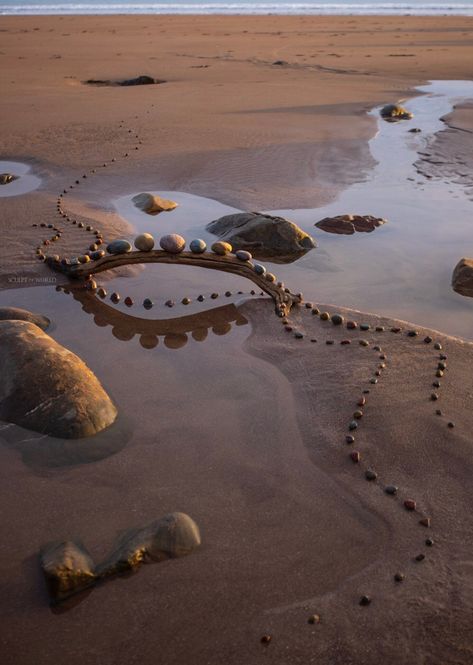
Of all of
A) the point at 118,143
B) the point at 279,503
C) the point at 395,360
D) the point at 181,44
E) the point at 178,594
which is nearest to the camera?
the point at 178,594

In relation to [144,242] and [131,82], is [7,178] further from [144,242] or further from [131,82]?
[131,82]

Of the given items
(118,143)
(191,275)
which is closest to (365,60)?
(118,143)

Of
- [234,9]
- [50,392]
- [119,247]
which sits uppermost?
A: [234,9]

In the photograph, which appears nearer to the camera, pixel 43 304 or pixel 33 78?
pixel 43 304

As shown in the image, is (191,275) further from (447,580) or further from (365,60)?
(365,60)

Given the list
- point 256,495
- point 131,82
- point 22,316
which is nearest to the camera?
point 256,495

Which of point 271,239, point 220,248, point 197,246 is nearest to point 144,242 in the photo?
point 197,246
